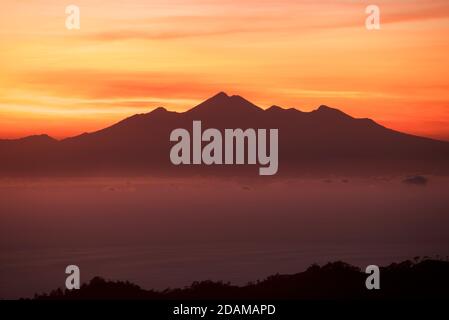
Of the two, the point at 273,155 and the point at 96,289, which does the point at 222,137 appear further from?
the point at 96,289

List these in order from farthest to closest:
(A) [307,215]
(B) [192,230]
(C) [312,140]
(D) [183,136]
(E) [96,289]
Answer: (C) [312,140], (A) [307,215], (B) [192,230], (D) [183,136], (E) [96,289]

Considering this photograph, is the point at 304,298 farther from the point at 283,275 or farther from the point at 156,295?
the point at 156,295

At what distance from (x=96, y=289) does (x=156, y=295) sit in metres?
0.92

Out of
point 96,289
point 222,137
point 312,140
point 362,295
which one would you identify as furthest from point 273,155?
point 312,140

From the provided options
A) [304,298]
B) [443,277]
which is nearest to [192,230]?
[304,298]

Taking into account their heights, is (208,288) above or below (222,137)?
below

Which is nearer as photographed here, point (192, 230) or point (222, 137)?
point (222, 137)

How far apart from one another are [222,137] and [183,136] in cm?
69

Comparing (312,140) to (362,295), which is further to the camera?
(312,140)

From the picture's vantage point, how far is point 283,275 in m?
11.5
